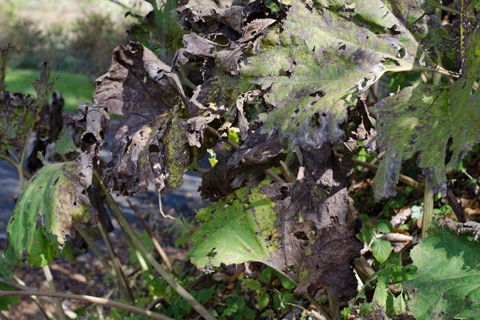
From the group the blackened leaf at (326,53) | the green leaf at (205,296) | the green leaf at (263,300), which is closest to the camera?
the blackened leaf at (326,53)

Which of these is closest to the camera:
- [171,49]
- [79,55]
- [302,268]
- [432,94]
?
[432,94]

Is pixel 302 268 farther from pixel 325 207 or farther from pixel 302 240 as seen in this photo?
pixel 325 207

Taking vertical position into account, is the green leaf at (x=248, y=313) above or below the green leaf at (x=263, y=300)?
below

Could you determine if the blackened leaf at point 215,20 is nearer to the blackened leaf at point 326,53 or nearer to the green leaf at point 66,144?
the blackened leaf at point 326,53

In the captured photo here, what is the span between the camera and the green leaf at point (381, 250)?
1537mm

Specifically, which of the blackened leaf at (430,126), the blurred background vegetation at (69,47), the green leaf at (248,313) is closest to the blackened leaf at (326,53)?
the blackened leaf at (430,126)

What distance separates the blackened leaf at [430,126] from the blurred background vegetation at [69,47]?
25.3 ft

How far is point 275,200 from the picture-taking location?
1.36 metres

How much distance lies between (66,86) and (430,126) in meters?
11.7

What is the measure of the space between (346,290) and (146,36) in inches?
52.4

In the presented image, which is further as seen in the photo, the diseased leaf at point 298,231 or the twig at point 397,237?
the twig at point 397,237

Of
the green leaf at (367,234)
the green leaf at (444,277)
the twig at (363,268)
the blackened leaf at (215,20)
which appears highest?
the blackened leaf at (215,20)

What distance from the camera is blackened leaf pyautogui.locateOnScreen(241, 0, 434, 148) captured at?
1.14 metres

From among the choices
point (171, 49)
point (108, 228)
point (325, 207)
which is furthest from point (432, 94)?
point (108, 228)
